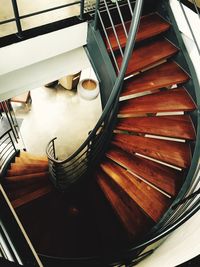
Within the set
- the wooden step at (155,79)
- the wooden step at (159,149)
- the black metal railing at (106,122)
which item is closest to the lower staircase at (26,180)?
the black metal railing at (106,122)

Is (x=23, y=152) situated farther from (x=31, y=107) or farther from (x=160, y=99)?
(x=160, y=99)

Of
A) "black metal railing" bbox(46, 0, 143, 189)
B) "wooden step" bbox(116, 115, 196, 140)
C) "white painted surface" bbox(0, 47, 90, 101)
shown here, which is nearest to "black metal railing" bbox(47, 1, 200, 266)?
"black metal railing" bbox(46, 0, 143, 189)

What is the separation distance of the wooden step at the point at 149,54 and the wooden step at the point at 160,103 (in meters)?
0.36

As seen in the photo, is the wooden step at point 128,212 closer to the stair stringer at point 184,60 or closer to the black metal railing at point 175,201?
the black metal railing at point 175,201

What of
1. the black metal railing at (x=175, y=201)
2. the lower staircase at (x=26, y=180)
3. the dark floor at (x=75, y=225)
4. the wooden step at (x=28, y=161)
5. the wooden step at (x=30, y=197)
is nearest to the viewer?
the black metal railing at (x=175, y=201)

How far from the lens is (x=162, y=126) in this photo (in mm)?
2832

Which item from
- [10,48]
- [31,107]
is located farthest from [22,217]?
[31,107]

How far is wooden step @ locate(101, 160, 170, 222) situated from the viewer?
2.59 m

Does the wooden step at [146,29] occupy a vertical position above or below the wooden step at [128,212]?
above

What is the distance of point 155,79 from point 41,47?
4.26ft

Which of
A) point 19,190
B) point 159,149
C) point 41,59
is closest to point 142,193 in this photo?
point 159,149

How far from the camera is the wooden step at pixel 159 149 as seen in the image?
2672 millimetres

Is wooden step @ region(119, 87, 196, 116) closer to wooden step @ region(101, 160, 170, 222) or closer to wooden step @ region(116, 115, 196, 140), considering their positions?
wooden step @ region(116, 115, 196, 140)

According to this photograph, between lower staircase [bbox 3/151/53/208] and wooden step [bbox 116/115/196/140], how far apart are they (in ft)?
5.31
